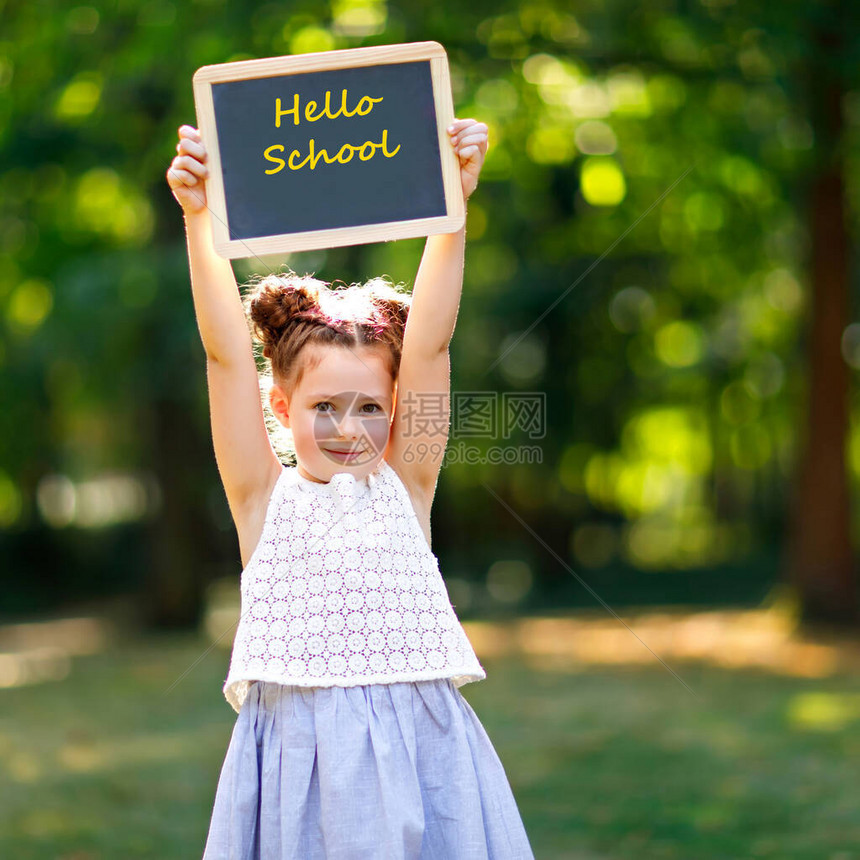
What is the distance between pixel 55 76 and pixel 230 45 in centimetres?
172

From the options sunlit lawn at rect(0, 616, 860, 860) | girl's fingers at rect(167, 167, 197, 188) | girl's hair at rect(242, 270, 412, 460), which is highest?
girl's fingers at rect(167, 167, 197, 188)

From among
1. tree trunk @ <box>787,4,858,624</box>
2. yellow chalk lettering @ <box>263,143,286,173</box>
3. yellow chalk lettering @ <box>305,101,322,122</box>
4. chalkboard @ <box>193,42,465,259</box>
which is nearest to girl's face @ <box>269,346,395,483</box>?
chalkboard @ <box>193,42,465,259</box>

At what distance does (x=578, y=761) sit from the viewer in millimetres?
5480

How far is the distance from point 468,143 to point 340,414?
1.86ft

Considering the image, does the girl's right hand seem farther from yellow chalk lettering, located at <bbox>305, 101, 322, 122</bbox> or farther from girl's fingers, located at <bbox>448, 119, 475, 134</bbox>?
girl's fingers, located at <bbox>448, 119, 475, 134</bbox>

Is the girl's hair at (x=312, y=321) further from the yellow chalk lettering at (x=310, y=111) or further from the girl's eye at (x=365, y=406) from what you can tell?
the yellow chalk lettering at (x=310, y=111)

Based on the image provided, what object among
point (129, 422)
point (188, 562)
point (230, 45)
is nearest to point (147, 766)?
point (230, 45)

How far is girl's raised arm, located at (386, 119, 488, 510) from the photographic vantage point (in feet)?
7.31

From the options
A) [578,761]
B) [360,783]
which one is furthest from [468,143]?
[578,761]

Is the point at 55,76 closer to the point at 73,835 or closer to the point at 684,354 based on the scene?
the point at 73,835

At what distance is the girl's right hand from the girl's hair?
24 cm

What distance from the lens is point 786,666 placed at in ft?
25.3

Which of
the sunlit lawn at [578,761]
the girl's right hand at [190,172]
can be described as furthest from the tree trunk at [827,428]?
the girl's right hand at [190,172]

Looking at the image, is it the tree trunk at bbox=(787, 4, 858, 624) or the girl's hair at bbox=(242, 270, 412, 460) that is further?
the tree trunk at bbox=(787, 4, 858, 624)
